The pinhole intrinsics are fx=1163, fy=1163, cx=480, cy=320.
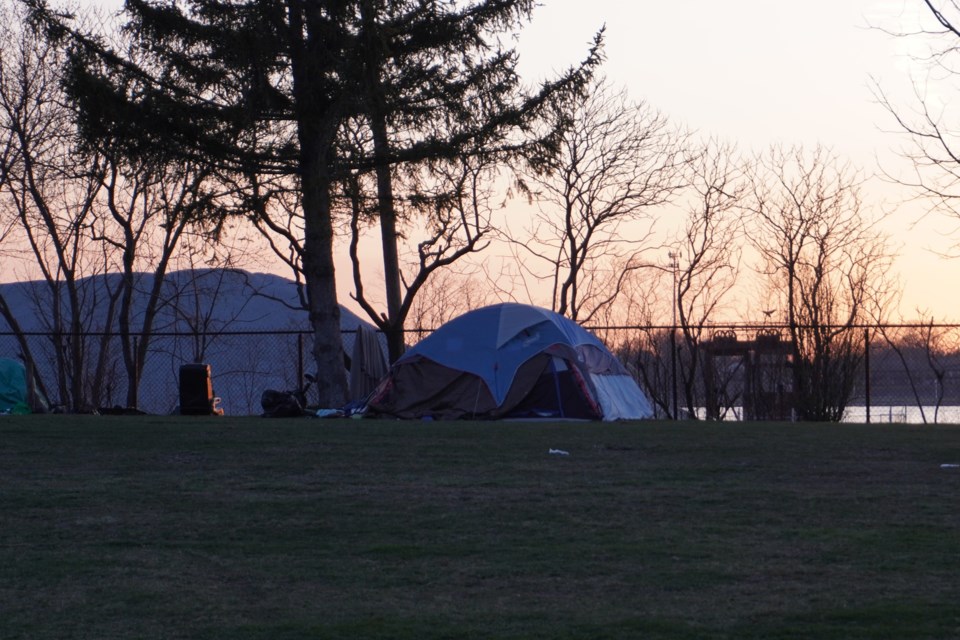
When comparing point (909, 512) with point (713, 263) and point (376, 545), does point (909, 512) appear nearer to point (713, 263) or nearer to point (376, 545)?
point (376, 545)

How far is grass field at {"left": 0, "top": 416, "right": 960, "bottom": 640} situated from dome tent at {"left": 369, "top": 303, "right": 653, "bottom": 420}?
619 centimetres

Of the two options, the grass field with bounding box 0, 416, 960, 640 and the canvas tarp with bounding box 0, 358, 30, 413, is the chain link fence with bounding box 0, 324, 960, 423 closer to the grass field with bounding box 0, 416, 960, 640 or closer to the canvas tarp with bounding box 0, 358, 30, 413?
the canvas tarp with bounding box 0, 358, 30, 413

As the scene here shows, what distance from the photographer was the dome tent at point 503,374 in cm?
1673

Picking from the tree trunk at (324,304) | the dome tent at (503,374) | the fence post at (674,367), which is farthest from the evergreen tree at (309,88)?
the fence post at (674,367)

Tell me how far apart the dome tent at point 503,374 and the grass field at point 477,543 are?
244 inches

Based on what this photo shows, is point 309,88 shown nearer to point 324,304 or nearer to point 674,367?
point 324,304

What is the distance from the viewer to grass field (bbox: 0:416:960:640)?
418cm

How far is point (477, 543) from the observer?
573 centimetres

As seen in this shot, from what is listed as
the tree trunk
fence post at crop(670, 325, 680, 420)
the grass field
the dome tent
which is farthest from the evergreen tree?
the grass field

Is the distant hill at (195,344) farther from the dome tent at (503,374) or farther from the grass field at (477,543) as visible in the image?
the grass field at (477,543)

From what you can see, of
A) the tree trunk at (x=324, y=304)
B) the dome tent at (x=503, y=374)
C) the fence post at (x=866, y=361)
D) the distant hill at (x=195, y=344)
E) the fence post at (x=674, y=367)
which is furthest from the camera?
the distant hill at (x=195, y=344)

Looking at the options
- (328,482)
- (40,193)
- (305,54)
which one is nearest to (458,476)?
(328,482)

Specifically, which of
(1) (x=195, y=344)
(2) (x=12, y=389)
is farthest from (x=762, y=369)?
(1) (x=195, y=344)

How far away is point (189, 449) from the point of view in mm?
10648
